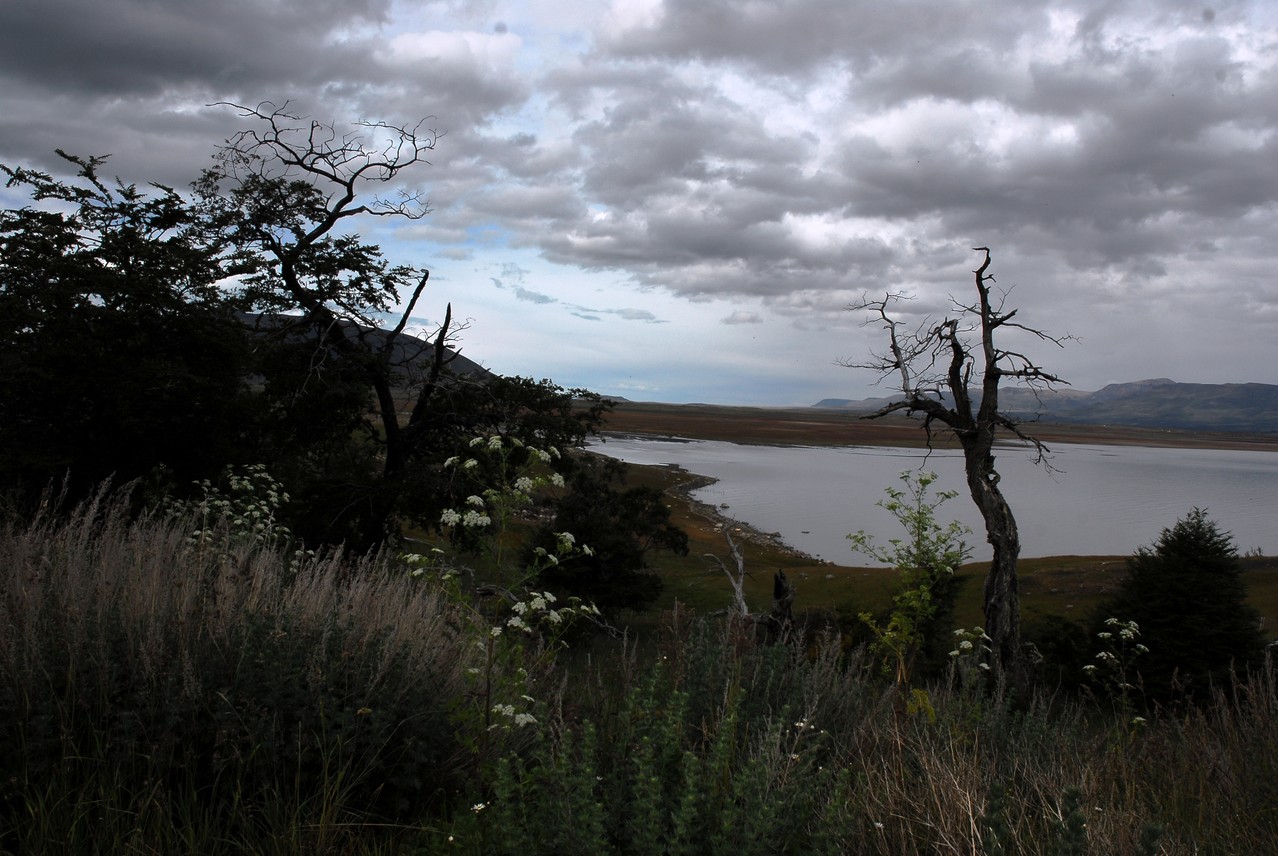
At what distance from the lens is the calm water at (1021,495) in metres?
42.7

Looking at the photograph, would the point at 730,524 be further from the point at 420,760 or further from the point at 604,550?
the point at 420,760

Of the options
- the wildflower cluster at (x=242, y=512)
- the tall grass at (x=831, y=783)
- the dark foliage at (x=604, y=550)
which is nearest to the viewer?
the tall grass at (x=831, y=783)

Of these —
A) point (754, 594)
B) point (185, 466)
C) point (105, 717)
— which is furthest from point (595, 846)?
point (754, 594)

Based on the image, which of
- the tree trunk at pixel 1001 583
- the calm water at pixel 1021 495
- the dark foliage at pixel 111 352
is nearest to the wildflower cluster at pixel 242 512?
the dark foliage at pixel 111 352

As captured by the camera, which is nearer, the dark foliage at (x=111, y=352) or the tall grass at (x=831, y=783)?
the tall grass at (x=831, y=783)

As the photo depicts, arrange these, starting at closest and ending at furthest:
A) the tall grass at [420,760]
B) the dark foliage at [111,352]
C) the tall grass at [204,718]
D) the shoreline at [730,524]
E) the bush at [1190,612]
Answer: the tall grass at [420,760] → the tall grass at [204,718] → the dark foliage at [111,352] → the bush at [1190,612] → the shoreline at [730,524]

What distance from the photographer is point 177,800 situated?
3322mm

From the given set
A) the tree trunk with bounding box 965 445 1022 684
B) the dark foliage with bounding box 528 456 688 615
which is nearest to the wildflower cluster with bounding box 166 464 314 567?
the tree trunk with bounding box 965 445 1022 684

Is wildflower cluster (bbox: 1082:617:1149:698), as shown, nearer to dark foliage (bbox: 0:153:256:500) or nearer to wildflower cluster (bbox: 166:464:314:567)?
wildflower cluster (bbox: 166:464:314:567)

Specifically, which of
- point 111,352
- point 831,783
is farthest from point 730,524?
point 831,783

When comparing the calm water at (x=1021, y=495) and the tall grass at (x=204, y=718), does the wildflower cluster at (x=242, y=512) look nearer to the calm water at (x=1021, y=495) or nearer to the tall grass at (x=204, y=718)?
the tall grass at (x=204, y=718)

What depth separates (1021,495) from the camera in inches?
2378

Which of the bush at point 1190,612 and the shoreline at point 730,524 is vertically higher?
the bush at point 1190,612

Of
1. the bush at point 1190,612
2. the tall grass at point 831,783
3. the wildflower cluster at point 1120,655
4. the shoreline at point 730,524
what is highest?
the tall grass at point 831,783
